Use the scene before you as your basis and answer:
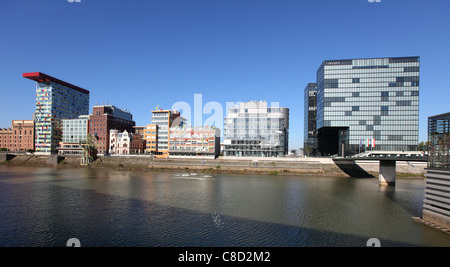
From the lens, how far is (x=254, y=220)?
2808cm

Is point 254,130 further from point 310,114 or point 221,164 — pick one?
point 310,114

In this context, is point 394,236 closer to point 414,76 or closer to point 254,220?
point 254,220

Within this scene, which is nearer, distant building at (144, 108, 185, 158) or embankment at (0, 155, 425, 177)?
embankment at (0, 155, 425, 177)

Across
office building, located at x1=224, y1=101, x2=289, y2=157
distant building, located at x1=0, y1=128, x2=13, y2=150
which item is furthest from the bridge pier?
distant building, located at x1=0, y1=128, x2=13, y2=150

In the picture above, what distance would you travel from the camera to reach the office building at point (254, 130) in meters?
104

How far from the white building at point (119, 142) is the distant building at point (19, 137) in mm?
55802

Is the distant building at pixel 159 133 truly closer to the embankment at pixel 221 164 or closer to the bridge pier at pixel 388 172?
the embankment at pixel 221 164

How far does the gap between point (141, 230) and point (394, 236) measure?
25353 millimetres

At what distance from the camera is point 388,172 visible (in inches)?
2376

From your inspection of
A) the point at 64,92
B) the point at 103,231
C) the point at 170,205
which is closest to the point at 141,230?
the point at 103,231

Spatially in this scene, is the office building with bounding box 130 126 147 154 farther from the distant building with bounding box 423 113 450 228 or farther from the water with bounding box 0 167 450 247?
the distant building with bounding box 423 113 450 228

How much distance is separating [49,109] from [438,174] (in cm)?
17037

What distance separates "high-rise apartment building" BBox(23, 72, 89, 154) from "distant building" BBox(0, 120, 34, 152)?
3183 millimetres

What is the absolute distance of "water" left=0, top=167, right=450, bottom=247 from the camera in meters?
22.3
